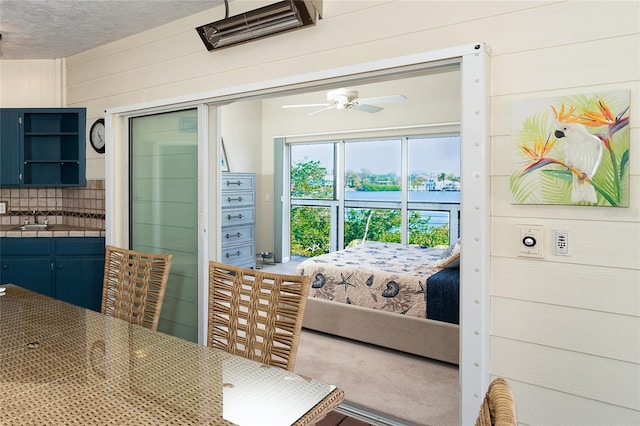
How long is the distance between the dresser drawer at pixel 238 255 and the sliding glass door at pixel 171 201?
8.08 ft

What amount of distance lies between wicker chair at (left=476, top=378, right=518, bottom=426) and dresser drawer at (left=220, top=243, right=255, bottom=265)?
5618mm

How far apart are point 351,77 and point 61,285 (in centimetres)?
333

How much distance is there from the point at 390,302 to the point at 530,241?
175cm

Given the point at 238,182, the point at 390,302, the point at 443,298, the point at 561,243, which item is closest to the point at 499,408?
the point at 561,243

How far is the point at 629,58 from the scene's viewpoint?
1.74 m

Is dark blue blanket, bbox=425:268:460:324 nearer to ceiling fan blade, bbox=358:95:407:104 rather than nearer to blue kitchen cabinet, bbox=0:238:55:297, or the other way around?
ceiling fan blade, bbox=358:95:407:104

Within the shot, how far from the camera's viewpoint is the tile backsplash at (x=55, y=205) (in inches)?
171

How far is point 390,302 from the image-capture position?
358 centimetres

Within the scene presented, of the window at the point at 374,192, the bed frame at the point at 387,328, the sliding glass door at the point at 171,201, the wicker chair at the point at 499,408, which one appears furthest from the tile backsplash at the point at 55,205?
the wicker chair at the point at 499,408

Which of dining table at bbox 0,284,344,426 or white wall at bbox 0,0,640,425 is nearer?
dining table at bbox 0,284,344,426

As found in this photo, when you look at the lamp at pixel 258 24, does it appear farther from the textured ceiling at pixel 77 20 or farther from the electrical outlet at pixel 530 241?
the electrical outlet at pixel 530 241

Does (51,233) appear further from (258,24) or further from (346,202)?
(346,202)

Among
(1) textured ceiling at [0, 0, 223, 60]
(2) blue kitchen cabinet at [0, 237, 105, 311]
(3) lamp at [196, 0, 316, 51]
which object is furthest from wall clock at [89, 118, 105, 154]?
(3) lamp at [196, 0, 316, 51]

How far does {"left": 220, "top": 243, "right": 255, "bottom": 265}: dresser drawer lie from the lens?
627 centimetres
